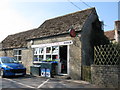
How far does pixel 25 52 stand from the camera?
1877 centimetres

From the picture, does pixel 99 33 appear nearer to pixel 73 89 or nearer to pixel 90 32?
pixel 90 32

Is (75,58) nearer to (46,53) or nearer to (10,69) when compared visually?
(46,53)

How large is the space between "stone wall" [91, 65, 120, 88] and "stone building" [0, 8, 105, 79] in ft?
7.44

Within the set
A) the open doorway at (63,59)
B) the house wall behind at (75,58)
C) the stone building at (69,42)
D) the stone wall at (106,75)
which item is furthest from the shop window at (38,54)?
the stone wall at (106,75)

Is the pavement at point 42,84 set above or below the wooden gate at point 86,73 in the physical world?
below

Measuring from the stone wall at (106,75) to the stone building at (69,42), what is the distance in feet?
7.44

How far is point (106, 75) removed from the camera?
10.2m

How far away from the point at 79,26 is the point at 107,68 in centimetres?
499

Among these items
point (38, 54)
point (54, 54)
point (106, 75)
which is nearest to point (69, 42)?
point (54, 54)

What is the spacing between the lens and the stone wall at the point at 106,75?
9812 mm

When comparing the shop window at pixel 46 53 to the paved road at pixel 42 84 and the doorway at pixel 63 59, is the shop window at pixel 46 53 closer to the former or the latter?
the doorway at pixel 63 59

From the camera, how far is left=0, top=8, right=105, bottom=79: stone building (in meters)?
13.4

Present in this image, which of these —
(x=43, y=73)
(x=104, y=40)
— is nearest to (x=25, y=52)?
(x=43, y=73)

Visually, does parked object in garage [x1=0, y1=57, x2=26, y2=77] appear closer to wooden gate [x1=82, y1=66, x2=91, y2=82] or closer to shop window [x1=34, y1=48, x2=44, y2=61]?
shop window [x1=34, y1=48, x2=44, y2=61]
